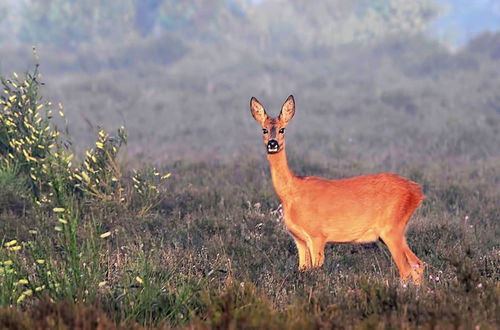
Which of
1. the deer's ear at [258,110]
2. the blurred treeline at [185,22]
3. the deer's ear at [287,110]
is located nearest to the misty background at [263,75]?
the blurred treeline at [185,22]

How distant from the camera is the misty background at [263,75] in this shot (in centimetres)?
2105

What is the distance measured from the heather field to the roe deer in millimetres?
295

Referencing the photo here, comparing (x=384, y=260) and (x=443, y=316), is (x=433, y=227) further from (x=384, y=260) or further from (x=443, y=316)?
(x=443, y=316)

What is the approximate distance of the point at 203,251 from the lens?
832cm

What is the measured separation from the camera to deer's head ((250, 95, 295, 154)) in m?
7.18

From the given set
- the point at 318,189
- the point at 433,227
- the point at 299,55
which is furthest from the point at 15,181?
the point at 299,55

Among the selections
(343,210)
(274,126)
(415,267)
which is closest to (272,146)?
(274,126)

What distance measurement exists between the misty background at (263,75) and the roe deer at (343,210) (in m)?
3.58

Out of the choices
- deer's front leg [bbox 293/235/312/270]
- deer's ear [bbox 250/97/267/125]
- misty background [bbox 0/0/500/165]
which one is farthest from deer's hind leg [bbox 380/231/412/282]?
misty background [bbox 0/0/500/165]

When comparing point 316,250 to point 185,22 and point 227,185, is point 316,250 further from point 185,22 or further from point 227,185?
point 185,22

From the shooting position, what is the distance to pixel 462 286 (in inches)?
219

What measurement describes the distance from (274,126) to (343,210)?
1150 millimetres

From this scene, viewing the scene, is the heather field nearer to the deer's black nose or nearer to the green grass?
the green grass

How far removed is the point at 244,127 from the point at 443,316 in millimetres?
19424
